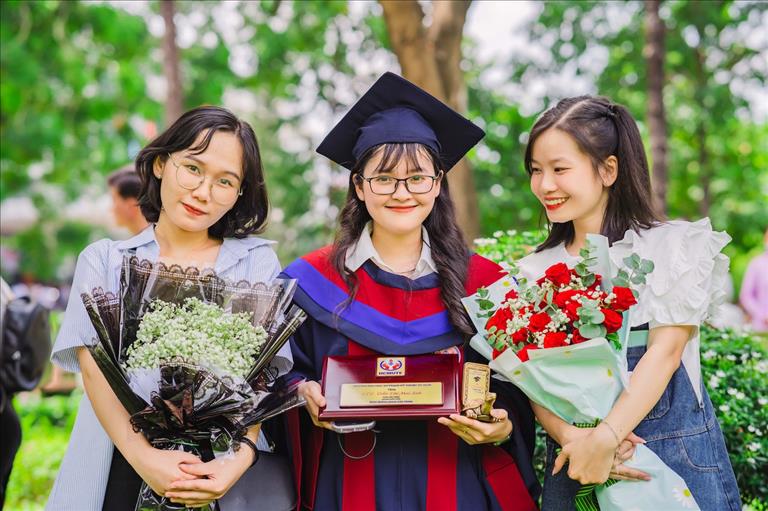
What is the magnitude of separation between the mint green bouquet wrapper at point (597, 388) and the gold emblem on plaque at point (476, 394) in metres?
0.05

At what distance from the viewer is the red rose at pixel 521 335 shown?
2.29 m

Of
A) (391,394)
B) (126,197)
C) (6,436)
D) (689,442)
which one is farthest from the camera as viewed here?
(126,197)

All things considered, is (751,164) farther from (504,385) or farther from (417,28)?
(504,385)

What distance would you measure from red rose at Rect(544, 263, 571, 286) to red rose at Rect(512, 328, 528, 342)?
0.59 feet

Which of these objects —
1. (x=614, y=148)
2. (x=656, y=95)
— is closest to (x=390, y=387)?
(x=614, y=148)

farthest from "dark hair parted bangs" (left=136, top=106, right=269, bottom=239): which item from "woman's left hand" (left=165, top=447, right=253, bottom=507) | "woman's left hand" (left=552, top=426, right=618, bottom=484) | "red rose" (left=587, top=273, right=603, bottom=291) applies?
"woman's left hand" (left=552, top=426, right=618, bottom=484)

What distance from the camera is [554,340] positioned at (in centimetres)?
221

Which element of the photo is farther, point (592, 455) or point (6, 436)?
point (6, 436)

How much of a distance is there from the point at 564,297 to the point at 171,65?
679 centimetres

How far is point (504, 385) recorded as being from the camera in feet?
8.94

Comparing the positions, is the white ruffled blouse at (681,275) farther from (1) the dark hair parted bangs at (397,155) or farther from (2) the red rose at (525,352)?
(1) the dark hair parted bangs at (397,155)

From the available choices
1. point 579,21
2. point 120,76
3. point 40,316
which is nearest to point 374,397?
point 40,316

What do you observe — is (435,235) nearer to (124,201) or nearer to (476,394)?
(476,394)

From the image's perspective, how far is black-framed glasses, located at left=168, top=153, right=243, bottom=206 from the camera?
257 cm
